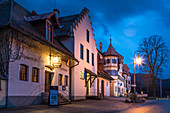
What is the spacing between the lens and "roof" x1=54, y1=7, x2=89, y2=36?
25.5m

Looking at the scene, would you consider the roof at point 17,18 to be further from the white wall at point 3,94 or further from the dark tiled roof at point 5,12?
the white wall at point 3,94

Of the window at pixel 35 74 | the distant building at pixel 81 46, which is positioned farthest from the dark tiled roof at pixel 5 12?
the distant building at pixel 81 46

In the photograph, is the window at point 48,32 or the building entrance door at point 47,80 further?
the window at point 48,32

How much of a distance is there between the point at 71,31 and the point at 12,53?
11230mm

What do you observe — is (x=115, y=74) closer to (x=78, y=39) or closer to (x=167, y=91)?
(x=78, y=39)

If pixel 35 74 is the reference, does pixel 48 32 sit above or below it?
above

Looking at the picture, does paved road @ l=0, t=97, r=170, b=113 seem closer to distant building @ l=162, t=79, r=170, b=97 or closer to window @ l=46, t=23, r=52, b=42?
window @ l=46, t=23, r=52, b=42

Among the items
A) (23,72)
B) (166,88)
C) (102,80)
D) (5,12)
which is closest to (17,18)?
(5,12)

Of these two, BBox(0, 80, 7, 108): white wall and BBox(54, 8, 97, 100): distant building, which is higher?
BBox(54, 8, 97, 100): distant building

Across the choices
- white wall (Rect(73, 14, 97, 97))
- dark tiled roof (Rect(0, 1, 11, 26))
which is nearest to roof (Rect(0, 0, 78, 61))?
dark tiled roof (Rect(0, 1, 11, 26))

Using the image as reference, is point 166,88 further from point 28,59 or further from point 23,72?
point 23,72

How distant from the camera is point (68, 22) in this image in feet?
89.6

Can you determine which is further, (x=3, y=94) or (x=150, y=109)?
(x=150, y=109)

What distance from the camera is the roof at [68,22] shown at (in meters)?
25.5
